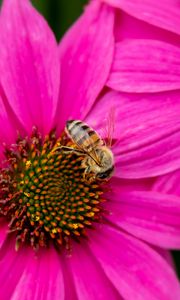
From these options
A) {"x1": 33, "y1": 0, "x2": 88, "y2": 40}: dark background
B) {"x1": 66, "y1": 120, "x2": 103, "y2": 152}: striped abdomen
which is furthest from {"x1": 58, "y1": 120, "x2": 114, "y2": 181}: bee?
{"x1": 33, "y1": 0, "x2": 88, "y2": 40}: dark background

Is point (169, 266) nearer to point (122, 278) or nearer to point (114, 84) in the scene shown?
point (122, 278)

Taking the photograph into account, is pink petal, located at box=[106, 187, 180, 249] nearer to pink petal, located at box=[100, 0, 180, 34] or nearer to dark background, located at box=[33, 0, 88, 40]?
pink petal, located at box=[100, 0, 180, 34]

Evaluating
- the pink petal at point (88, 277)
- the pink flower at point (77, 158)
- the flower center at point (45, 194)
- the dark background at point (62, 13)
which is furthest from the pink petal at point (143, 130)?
the dark background at point (62, 13)

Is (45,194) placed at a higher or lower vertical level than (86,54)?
lower

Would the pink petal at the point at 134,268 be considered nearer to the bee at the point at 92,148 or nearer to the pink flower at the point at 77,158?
the pink flower at the point at 77,158

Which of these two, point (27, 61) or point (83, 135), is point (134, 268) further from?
point (27, 61)

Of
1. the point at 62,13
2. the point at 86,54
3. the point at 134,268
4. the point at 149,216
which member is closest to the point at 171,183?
the point at 149,216
